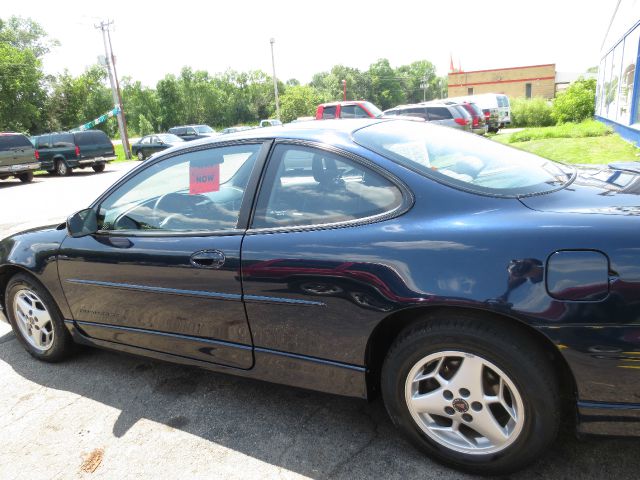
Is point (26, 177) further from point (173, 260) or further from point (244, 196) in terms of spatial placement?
point (244, 196)

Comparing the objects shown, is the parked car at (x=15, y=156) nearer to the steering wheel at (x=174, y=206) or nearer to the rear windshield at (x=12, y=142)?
the rear windshield at (x=12, y=142)

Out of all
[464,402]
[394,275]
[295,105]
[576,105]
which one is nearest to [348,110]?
[576,105]

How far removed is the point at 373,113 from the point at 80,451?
16530 mm

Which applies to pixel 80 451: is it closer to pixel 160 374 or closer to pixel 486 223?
pixel 160 374

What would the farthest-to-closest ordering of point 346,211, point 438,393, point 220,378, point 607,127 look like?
point 607,127
point 220,378
point 346,211
point 438,393

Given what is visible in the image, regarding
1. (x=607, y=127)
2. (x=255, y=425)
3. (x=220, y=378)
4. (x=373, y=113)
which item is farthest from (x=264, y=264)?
(x=607, y=127)

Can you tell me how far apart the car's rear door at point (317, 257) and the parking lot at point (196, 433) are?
18.9 inches

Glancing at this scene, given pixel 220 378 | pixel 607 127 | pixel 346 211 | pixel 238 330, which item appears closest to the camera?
pixel 346 211

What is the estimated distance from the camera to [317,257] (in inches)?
89.4

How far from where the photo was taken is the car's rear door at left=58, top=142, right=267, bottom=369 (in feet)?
8.51

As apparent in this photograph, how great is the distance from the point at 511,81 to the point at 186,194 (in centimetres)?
6588

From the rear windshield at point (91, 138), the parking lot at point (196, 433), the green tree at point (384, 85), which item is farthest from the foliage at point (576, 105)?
the green tree at point (384, 85)

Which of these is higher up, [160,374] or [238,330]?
[238,330]

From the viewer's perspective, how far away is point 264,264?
2402mm
